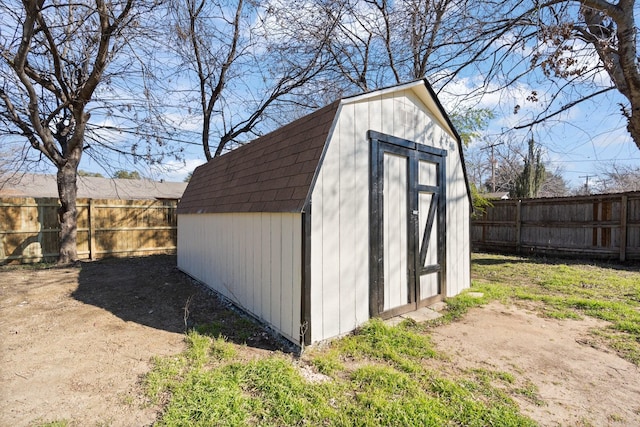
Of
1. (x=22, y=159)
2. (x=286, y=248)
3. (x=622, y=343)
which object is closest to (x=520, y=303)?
(x=622, y=343)

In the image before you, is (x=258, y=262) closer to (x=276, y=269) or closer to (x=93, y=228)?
(x=276, y=269)

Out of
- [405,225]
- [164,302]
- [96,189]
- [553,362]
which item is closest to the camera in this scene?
[553,362]

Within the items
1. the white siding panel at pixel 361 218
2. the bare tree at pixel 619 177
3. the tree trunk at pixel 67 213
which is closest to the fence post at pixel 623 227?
the white siding panel at pixel 361 218

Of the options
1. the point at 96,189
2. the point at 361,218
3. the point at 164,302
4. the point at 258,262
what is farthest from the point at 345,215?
the point at 96,189

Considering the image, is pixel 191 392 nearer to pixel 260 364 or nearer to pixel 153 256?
pixel 260 364

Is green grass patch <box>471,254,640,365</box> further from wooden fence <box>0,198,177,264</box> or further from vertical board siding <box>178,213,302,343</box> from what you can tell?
wooden fence <box>0,198,177,264</box>

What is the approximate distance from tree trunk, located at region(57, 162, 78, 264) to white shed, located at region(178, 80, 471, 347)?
605 cm

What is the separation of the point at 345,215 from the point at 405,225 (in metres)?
1.20

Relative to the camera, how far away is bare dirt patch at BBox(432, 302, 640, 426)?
229 centimetres

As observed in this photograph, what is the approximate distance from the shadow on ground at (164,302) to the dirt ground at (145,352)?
0.03 metres

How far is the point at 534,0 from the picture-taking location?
15.7 feet

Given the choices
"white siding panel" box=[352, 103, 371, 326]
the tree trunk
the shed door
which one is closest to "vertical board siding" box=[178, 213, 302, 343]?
"white siding panel" box=[352, 103, 371, 326]

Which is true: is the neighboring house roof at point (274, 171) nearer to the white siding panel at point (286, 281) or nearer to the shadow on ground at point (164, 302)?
the white siding panel at point (286, 281)

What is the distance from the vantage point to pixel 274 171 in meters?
4.08
